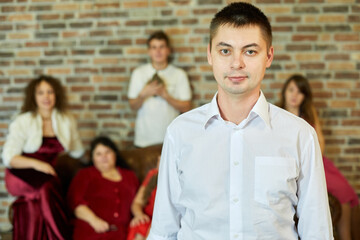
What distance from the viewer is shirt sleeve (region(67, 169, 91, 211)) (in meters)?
2.77

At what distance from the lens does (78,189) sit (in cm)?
281

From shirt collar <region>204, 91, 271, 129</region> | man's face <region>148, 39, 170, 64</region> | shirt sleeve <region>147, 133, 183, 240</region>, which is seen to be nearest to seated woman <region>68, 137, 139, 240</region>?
man's face <region>148, 39, 170, 64</region>

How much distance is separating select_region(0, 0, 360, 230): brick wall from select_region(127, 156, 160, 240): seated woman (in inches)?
32.5

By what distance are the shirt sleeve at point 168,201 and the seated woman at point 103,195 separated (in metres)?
1.48

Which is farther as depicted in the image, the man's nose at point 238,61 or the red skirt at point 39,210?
the red skirt at point 39,210

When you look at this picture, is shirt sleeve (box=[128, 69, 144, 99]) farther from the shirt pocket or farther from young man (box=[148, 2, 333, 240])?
the shirt pocket

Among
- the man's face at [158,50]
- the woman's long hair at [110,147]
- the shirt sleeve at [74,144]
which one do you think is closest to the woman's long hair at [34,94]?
the shirt sleeve at [74,144]

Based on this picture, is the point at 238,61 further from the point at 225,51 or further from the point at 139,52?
the point at 139,52

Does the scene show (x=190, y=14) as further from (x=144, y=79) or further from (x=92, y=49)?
(x=92, y=49)

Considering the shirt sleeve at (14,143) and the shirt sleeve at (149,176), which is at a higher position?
the shirt sleeve at (14,143)

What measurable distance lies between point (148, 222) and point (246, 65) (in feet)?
5.65

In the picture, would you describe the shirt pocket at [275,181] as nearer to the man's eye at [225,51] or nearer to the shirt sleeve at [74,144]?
the man's eye at [225,51]

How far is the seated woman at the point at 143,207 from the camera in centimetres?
263

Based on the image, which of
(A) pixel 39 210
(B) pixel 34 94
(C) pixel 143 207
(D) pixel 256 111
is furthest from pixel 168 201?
→ (B) pixel 34 94
